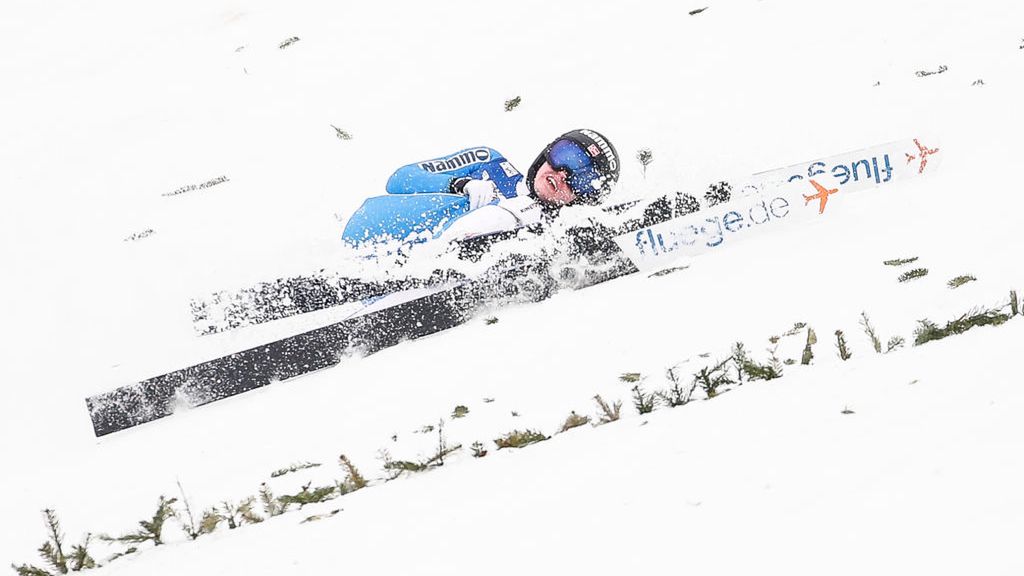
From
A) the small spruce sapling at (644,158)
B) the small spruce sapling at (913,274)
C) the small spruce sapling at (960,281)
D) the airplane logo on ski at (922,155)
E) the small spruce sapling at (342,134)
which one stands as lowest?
the small spruce sapling at (960,281)

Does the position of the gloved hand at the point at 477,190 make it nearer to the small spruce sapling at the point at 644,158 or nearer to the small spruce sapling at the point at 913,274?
the small spruce sapling at the point at 644,158

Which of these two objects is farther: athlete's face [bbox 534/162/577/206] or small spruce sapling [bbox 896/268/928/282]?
athlete's face [bbox 534/162/577/206]

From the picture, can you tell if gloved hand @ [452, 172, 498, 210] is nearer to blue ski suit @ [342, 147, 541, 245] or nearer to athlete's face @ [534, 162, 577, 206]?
blue ski suit @ [342, 147, 541, 245]

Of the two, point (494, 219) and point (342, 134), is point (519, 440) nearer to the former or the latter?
point (494, 219)

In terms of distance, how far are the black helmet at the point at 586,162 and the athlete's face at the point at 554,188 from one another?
1.8 inches

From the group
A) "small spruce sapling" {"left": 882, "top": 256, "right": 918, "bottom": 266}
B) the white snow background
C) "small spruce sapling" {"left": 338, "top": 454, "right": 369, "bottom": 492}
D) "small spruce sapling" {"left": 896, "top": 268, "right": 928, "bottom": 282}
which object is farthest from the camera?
"small spruce sapling" {"left": 882, "top": 256, "right": 918, "bottom": 266}

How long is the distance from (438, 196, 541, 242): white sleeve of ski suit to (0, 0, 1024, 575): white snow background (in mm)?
1061

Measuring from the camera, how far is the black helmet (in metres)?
9.62

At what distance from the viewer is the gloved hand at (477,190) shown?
9.56 meters

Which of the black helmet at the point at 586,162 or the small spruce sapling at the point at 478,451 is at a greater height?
the black helmet at the point at 586,162

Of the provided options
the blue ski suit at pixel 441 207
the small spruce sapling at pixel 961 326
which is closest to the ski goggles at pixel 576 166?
the blue ski suit at pixel 441 207

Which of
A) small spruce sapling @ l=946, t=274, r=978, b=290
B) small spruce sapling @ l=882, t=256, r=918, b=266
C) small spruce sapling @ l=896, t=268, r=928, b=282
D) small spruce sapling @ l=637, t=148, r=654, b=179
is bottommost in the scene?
small spruce sapling @ l=946, t=274, r=978, b=290

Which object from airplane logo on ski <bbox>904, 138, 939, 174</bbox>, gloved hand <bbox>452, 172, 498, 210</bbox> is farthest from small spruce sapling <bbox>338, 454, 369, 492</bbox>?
airplane logo on ski <bbox>904, 138, 939, 174</bbox>

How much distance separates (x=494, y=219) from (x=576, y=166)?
1.05 metres
